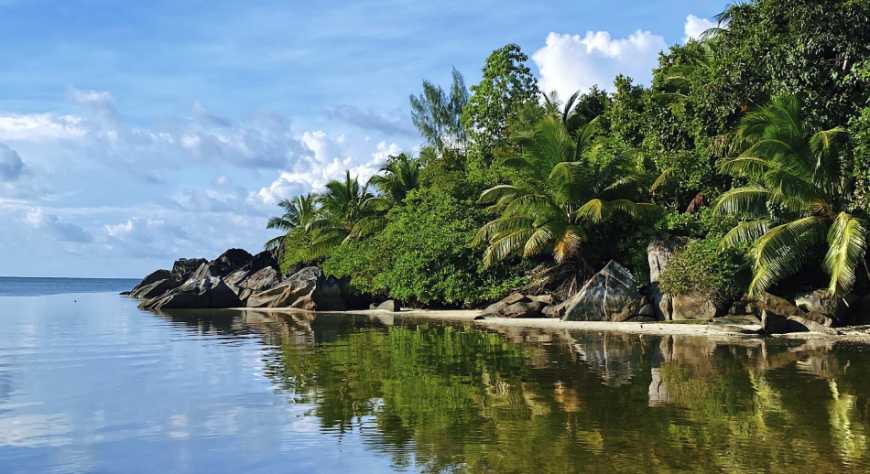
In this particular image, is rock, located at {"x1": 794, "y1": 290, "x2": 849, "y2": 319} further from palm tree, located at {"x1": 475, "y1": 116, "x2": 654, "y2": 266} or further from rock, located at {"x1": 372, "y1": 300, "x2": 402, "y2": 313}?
rock, located at {"x1": 372, "y1": 300, "x2": 402, "y2": 313}

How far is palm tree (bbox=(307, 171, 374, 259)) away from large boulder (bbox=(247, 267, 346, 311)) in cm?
261

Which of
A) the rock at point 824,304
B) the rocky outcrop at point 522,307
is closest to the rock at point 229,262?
the rocky outcrop at point 522,307

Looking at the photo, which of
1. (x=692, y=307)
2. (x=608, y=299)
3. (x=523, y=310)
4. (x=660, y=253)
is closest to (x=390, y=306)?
(x=523, y=310)

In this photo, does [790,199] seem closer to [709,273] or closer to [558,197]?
[709,273]

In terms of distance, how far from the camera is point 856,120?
1792cm

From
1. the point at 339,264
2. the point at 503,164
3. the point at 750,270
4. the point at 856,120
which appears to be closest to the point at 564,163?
the point at 503,164

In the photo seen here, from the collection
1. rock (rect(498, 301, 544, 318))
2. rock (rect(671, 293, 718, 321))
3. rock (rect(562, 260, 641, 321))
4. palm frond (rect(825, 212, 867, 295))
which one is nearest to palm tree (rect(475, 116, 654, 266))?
rock (rect(498, 301, 544, 318))

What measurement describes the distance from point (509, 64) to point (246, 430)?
3537 cm

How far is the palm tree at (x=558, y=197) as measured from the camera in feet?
83.6

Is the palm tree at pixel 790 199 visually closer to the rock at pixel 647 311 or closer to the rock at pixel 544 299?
the rock at pixel 647 311

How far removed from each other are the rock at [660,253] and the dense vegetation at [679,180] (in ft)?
1.84

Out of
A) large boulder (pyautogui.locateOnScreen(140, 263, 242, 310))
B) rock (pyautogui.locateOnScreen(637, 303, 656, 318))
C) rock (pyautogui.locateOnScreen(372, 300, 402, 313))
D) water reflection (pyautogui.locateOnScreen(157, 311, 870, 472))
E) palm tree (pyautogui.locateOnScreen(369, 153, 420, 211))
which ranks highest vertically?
palm tree (pyautogui.locateOnScreen(369, 153, 420, 211))

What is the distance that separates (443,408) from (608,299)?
49.9ft

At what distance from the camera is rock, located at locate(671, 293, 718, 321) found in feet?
69.3
